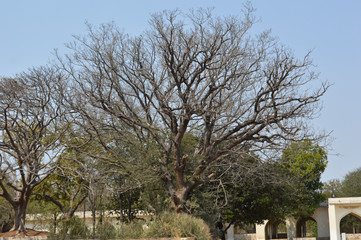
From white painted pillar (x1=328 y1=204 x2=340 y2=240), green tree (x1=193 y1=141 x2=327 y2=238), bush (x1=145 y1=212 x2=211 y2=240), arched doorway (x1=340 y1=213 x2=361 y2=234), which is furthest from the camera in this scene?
arched doorway (x1=340 y1=213 x2=361 y2=234)

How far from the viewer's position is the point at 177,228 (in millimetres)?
18266

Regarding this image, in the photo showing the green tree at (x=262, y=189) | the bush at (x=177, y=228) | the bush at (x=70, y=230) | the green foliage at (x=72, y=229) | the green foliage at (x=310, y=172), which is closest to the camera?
the bush at (x=177, y=228)

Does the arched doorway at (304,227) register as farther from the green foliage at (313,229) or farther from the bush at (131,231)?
the bush at (131,231)

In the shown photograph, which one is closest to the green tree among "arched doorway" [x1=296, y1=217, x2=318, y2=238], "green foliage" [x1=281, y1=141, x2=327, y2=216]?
"green foliage" [x1=281, y1=141, x2=327, y2=216]

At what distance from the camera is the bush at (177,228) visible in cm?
1825

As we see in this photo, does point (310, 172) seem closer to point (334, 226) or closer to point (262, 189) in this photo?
point (334, 226)

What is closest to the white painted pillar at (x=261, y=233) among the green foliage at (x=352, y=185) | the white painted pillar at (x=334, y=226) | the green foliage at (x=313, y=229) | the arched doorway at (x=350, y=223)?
the arched doorway at (x=350, y=223)

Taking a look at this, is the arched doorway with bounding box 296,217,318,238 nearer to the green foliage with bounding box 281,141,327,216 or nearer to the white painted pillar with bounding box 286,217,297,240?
the white painted pillar with bounding box 286,217,297,240

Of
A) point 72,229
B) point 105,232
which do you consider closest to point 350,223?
point 105,232

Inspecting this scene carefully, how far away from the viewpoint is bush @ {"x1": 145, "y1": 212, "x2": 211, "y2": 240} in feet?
59.9

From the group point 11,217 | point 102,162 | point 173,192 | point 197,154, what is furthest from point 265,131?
point 11,217

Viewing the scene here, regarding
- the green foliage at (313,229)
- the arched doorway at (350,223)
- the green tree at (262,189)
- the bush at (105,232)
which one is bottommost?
the green foliage at (313,229)

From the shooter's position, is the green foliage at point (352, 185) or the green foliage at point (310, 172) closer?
the green foliage at point (310, 172)

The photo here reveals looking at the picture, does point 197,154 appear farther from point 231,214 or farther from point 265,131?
point 231,214
